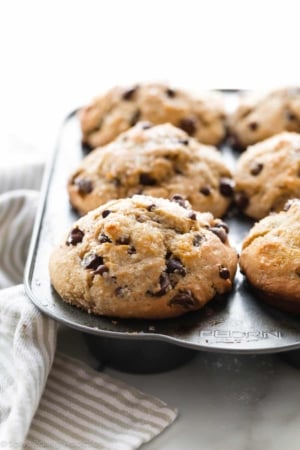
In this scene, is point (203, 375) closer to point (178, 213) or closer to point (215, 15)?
point (178, 213)

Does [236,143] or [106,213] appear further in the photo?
[236,143]

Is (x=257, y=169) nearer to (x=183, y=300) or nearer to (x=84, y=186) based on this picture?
(x=84, y=186)

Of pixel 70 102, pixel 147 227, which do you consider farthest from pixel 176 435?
pixel 70 102

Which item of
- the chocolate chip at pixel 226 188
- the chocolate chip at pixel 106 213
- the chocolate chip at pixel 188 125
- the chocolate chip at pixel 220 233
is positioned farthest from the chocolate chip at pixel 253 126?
the chocolate chip at pixel 106 213

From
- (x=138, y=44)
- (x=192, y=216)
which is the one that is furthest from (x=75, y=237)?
(x=138, y=44)

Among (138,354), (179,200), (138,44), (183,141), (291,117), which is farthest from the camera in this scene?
(138,44)

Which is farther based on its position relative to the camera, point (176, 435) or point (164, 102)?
point (164, 102)
